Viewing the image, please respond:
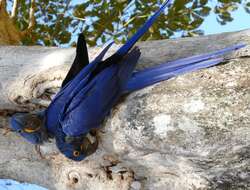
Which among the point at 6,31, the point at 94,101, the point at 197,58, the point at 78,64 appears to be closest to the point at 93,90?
the point at 94,101

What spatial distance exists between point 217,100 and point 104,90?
1.18 ft

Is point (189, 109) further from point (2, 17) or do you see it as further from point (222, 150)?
point (2, 17)

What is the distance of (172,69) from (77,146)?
→ 41cm

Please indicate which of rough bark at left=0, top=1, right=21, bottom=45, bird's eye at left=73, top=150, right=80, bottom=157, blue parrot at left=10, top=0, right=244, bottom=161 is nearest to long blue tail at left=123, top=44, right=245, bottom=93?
blue parrot at left=10, top=0, right=244, bottom=161

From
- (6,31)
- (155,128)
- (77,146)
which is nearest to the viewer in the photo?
(155,128)

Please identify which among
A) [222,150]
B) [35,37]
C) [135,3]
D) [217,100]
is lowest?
[35,37]

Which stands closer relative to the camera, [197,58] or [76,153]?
[197,58]

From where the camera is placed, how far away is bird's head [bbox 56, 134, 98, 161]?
152 cm

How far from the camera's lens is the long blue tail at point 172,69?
4.76ft

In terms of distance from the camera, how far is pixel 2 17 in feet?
9.57

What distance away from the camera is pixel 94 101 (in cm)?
146

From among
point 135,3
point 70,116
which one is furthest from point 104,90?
point 135,3

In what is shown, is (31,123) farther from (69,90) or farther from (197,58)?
(197,58)

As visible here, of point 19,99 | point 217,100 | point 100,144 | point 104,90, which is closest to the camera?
point 217,100
